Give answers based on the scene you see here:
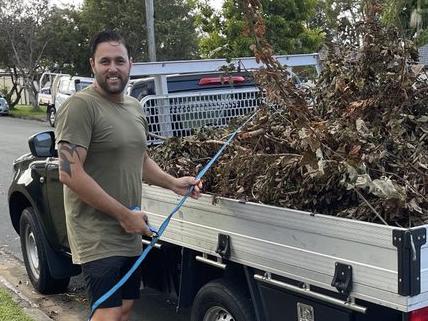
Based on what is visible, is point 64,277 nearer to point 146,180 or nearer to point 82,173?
point 146,180

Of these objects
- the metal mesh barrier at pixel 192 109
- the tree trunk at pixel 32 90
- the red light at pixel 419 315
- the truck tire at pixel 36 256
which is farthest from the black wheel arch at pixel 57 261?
the tree trunk at pixel 32 90

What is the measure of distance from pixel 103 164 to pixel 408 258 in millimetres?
1613

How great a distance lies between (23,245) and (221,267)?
116 inches

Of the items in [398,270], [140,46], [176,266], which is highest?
[140,46]

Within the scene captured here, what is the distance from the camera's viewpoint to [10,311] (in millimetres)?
4938

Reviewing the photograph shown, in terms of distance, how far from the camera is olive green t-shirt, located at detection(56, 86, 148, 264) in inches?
122

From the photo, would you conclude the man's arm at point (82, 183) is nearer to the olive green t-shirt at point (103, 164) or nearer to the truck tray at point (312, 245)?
the olive green t-shirt at point (103, 164)

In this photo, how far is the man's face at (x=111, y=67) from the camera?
3.20 metres

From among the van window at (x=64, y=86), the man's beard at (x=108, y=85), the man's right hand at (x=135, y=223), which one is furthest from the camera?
the van window at (x=64, y=86)

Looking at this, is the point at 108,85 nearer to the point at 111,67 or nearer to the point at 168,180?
the point at 111,67

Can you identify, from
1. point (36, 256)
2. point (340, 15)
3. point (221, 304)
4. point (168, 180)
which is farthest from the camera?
point (36, 256)

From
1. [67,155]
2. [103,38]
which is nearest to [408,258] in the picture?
[67,155]

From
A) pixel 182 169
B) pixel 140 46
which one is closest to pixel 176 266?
pixel 182 169

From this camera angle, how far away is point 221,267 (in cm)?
330
